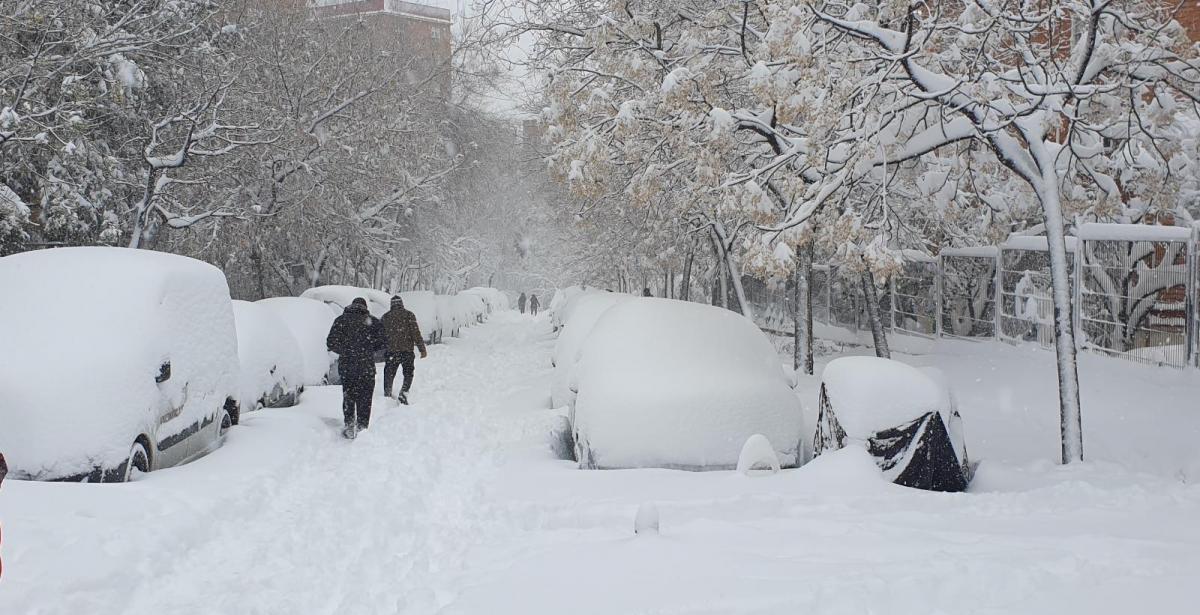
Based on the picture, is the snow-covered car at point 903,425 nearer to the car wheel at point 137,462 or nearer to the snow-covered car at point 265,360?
the car wheel at point 137,462

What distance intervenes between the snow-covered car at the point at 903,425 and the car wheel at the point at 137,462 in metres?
5.67

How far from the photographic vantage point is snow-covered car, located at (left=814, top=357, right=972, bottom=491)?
24.3 feet

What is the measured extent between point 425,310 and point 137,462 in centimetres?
2120

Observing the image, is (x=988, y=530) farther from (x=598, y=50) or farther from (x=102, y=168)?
Answer: (x=102, y=168)

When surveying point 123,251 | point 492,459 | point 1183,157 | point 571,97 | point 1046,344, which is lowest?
point 492,459

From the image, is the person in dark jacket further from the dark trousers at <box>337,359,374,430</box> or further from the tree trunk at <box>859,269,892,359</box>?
the tree trunk at <box>859,269,892,359</box>

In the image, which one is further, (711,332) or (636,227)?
(636,227)

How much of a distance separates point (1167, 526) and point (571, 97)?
9641mm

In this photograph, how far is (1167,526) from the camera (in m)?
5.73

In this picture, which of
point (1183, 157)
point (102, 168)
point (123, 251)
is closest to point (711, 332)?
point (123, 251)

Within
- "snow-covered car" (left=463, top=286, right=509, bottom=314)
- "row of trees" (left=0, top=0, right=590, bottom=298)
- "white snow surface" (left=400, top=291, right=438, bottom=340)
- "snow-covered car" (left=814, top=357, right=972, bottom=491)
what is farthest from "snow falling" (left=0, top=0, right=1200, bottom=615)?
"snow-covered car" (left=463, top=286, right=509, bottom=314)

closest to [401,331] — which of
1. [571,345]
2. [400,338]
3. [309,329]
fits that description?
[400,338]

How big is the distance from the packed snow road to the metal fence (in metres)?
2.92

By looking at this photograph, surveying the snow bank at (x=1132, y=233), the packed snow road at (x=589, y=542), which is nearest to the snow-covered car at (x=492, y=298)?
the snow bank at (x=1132, y=233)
